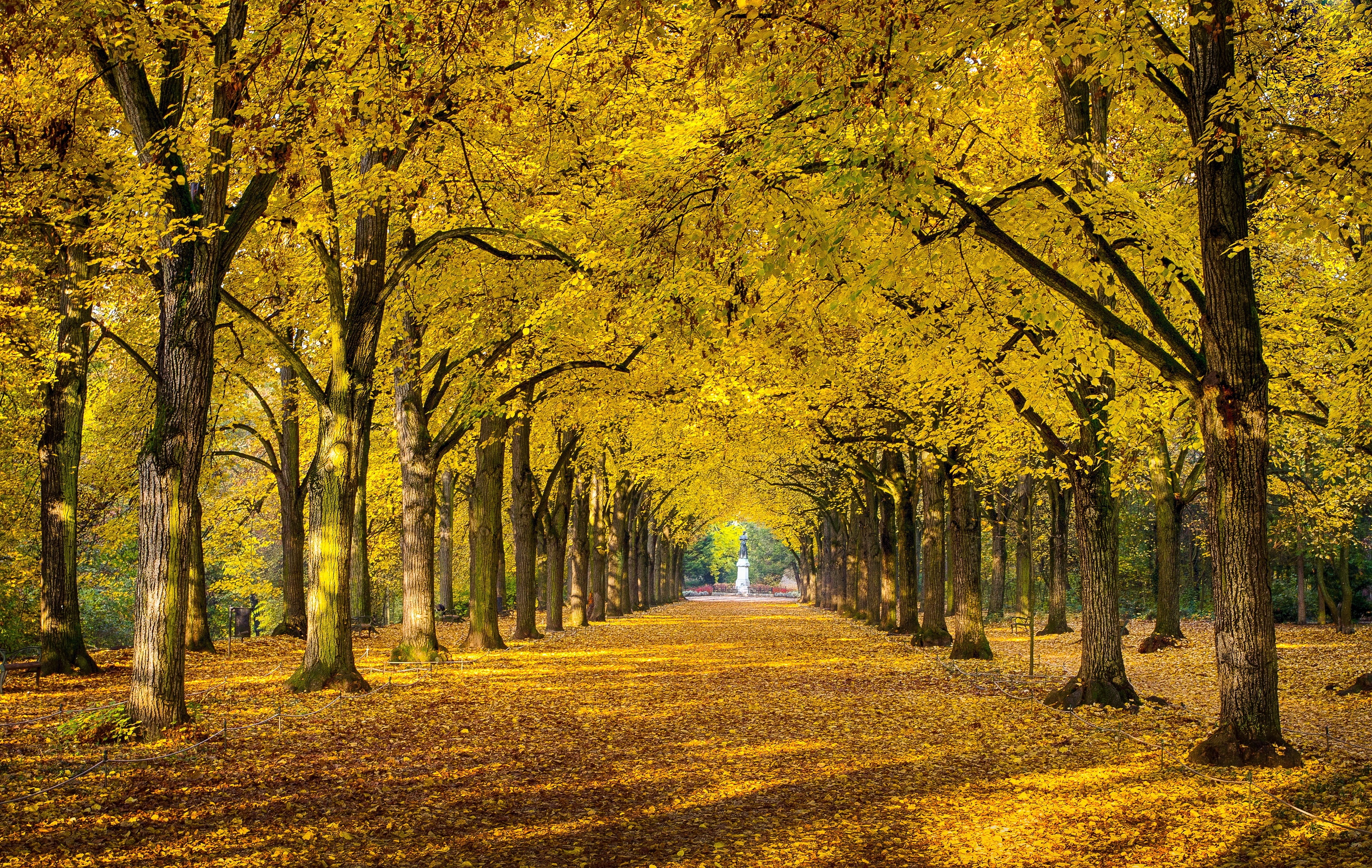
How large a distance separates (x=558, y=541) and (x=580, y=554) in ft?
14.3

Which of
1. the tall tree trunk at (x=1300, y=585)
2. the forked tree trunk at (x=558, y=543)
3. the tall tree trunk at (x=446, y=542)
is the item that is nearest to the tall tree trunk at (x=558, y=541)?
the forked tree trunk at (x=558, y=543)

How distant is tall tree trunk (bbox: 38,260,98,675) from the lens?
53.2 ft

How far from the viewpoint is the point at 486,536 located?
22594mm

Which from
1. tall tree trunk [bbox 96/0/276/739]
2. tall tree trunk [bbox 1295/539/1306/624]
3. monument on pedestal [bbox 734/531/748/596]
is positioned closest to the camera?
tall tree trunk [bbox 96/0/276/739]

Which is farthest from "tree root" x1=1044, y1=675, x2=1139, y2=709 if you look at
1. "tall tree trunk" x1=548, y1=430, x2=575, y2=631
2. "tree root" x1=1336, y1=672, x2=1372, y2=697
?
"tall tree trunk" x1=548, y1=430, x2=575, y2=631

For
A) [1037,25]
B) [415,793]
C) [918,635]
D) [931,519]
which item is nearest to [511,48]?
[1037,25]

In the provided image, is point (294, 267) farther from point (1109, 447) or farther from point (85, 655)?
point (1109, 447)

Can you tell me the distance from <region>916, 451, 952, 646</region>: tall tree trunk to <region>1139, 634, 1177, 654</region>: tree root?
178 inches

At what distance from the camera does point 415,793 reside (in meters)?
8.42

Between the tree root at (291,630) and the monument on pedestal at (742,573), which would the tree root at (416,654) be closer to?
the tree root at (291,630)

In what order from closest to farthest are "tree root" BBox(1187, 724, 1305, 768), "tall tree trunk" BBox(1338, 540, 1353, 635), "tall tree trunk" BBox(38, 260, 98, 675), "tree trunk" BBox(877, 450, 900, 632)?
1. "tree root" BBox(1187, 724, 1305, 768)
2. "tall tree trunk" BBox(38, 260, 98, 675)
3. "tall tree trunk" BBox(1338, 540, 1353, 635)
4. "tree trunk" BBox(877, 450, 900, 632)

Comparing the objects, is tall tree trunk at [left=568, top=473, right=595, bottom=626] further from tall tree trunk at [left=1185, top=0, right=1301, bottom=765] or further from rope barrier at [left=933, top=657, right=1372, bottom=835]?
tall tree trunk at [left=1185, top=0, right=1301, bottom=765]

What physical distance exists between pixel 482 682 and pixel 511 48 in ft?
33.2

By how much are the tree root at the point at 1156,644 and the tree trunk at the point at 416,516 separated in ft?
54.7
